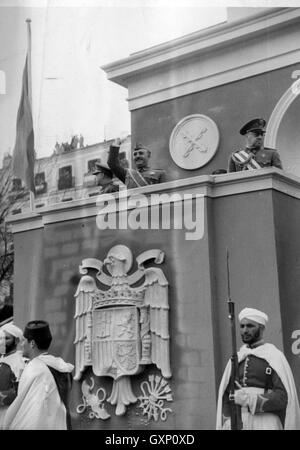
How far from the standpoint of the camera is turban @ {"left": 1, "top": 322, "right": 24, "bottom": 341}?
244cm

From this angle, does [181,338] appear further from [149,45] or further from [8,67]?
[8,67]

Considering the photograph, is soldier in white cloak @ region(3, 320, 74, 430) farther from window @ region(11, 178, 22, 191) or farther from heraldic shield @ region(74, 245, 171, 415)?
window @ region(11, 178, 22, 191)

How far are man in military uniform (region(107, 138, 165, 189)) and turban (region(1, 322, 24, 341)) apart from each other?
2.05 feet

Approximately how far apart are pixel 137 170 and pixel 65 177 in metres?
0.26

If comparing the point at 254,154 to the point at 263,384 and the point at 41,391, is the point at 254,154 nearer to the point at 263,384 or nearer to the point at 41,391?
the point at 263,384

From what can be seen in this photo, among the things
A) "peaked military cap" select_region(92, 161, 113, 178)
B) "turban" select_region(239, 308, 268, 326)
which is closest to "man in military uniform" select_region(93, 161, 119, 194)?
"peaked military cap" select_region(92, 161, 113, 178)

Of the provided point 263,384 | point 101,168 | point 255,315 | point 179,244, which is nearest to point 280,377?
point 263,384

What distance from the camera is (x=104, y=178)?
96.1 inches

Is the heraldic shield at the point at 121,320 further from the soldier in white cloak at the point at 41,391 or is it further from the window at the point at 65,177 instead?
the window at the point at 65,177

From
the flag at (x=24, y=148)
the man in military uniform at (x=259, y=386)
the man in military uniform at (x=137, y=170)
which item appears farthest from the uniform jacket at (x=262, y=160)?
the flag at (x=24, y=148)

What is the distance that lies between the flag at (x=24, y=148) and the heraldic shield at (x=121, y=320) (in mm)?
445

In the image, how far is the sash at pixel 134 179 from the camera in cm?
241

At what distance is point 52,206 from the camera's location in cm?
241
